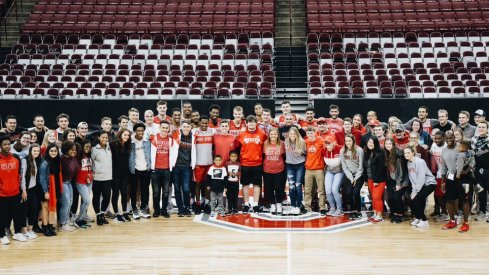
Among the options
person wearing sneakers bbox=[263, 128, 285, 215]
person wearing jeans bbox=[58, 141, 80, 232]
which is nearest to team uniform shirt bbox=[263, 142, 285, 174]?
person wearing sneakers bbox=[263, 128, 285, 215]

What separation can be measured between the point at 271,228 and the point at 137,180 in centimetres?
199

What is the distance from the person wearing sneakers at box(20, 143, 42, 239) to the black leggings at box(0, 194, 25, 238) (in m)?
0.06

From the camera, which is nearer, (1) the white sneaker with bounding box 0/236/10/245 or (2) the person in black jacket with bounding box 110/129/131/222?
(1) the white sneaker with bounding box 0/236/10/245

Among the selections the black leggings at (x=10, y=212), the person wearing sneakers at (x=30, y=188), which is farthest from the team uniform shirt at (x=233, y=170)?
the black leggings at (x=10, y=212)

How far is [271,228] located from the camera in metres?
7.61

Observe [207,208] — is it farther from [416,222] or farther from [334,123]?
[416,222]

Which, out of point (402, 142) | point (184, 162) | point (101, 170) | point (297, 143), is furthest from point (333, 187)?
point (101, 170)

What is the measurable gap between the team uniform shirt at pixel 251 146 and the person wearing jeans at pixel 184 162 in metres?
0.69

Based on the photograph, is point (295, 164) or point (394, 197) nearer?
point (394, 197)

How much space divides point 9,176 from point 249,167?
3.18 m

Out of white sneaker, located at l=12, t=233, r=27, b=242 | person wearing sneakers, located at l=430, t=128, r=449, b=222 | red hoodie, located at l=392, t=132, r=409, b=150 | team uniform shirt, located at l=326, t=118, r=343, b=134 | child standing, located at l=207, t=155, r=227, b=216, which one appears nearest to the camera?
white sneaker, located at l=12, t=233, r=27, b=242

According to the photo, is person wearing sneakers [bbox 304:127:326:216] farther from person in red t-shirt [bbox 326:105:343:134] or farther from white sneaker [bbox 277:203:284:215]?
person in red t-shirt [bbox 326:105:343:134]

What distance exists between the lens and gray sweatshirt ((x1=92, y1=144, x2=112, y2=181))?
7641mm

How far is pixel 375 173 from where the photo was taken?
25.8 ft
